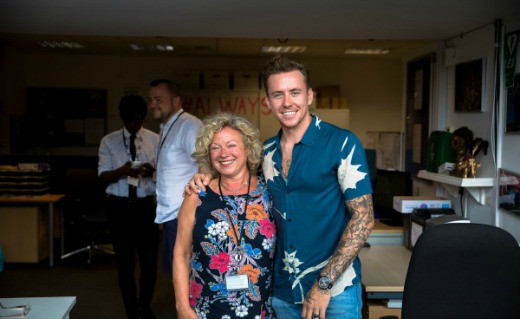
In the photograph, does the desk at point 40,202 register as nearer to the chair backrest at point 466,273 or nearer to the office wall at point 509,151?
the office wall at point 509,151

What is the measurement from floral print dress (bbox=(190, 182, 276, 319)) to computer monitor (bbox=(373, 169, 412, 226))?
2231 mm

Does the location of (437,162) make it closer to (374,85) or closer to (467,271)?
(467,271)

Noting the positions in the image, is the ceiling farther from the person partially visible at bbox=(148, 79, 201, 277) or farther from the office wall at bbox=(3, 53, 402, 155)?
the office wall at bbox=(3, 53, 402, 155)

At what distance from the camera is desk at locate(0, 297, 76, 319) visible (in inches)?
83.0

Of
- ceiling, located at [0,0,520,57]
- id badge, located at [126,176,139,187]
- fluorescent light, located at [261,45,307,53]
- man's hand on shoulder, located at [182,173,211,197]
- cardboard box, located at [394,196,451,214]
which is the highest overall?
fluorescent light, located at [261,45,307,53]

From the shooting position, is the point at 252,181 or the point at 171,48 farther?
the point at 171,48

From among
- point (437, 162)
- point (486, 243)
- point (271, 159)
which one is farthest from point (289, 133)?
point (437, 162)

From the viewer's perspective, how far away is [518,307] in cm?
175

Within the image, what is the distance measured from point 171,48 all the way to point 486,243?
6.36 metres

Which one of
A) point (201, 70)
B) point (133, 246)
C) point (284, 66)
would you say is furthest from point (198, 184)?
point (201, 70)

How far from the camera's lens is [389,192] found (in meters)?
4.13

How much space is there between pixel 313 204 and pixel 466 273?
1.86ft

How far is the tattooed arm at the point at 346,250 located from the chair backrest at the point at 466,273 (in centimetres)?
22

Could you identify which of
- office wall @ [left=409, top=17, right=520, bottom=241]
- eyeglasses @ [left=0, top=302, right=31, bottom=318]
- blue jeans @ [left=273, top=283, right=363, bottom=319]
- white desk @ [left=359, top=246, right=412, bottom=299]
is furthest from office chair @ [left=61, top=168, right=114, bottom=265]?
blue jeans @ [left=273, top=283, right=363, bottom=319]
